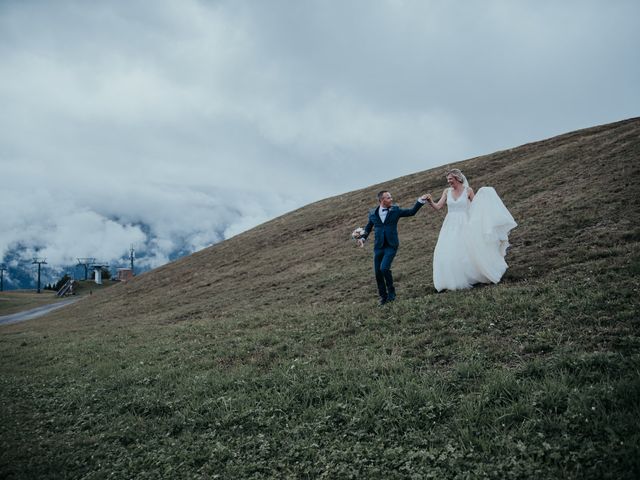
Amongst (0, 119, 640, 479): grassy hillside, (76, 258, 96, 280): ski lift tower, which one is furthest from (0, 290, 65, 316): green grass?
(76, 258, 96, 280): ski lift tower

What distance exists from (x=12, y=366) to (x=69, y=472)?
11.3 m

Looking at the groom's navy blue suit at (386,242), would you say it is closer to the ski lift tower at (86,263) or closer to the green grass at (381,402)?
the green grass at (381,402)

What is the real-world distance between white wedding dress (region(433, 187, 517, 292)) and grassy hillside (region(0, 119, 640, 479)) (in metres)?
0.64

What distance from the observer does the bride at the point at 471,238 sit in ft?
37.3

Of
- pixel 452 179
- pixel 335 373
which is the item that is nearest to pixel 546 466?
pixel 335 373

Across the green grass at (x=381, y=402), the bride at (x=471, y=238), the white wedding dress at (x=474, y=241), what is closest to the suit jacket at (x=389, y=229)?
the bride at (x=471, y=238)

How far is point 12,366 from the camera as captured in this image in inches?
551

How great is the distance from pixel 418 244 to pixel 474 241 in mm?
11162

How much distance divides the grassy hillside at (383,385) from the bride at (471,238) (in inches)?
25.0

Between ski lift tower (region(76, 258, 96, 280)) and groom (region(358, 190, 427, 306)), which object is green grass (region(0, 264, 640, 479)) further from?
ski lift tower (region(76, 258, 96, 280))

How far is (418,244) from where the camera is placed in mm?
22469

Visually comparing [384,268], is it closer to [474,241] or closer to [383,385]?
[474,241]

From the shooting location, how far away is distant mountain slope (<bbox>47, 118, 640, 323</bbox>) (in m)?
13.7

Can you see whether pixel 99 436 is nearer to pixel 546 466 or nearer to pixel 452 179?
pixel 546 466
